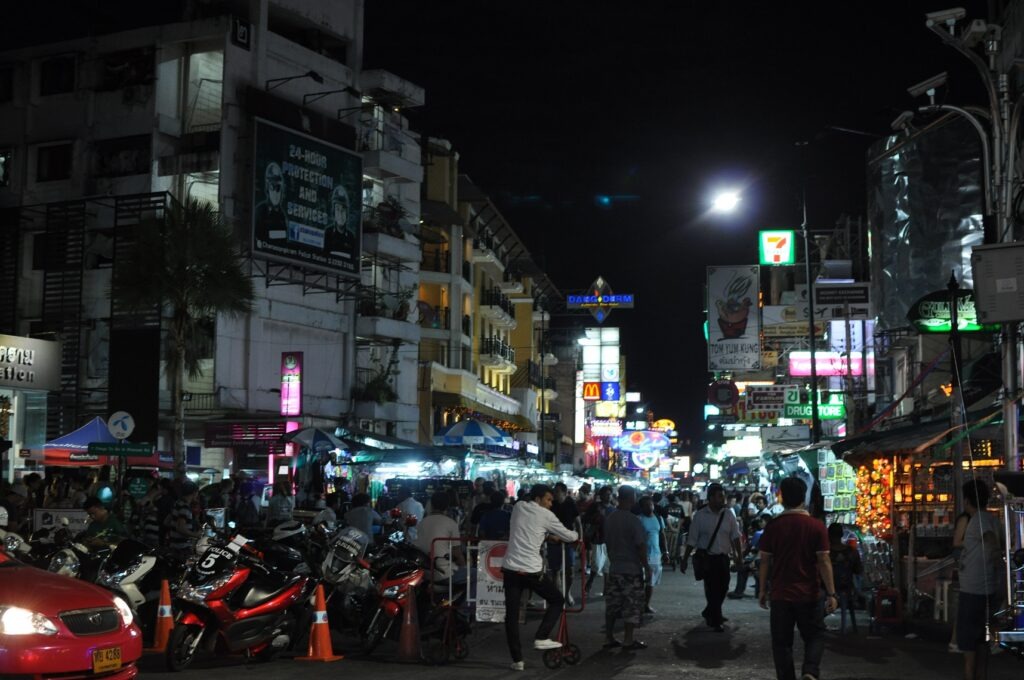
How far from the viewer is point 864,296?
32188 mm

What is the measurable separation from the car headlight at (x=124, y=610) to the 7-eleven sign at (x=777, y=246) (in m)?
34.1

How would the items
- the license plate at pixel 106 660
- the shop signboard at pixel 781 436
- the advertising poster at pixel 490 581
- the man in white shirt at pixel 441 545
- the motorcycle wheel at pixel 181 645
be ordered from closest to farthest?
the license plate at pixel 106 660
the motorcycle wheel at pixel 181 645
the advertising poster at pixel 490 581
the man in white shirt at pixel 441 545
the shop signboard at pixel 781 436

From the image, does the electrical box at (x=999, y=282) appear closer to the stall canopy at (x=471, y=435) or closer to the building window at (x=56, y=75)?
the stall canopy at (x=471, y=435)

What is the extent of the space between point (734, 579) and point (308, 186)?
18.3 m

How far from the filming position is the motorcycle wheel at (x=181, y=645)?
12.2 metres

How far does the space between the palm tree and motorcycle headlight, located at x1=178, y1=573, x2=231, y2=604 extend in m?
16.7

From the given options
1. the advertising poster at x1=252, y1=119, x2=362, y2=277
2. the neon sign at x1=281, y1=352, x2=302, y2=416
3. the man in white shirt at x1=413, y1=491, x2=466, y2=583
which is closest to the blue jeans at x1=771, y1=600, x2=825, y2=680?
the man in white shirt at x1=413, y1=491, x2=466, y2=583

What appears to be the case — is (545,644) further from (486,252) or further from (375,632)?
(486,252)

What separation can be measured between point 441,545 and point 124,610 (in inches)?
204

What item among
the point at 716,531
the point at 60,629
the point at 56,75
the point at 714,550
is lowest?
the point at 714,550

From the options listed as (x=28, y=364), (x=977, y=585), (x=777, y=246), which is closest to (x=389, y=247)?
(x=777, y=246)

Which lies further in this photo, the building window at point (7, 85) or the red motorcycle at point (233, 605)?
the building window at point (7, 85)

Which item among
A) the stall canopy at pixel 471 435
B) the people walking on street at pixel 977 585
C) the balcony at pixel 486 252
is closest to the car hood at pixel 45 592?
the people walking on street at pixel 977 585

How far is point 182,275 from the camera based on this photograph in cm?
2922
